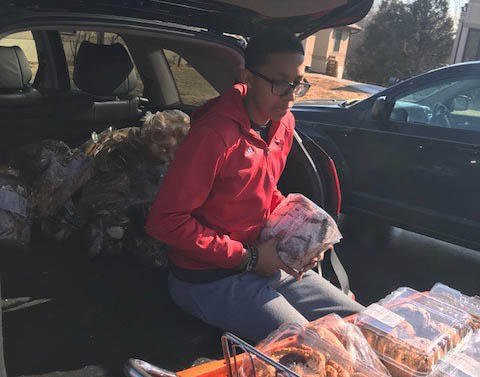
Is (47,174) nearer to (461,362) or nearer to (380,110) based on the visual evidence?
(461,362)

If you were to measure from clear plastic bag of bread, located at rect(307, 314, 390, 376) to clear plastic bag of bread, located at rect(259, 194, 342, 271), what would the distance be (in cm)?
56

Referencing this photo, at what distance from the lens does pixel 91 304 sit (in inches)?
98.6

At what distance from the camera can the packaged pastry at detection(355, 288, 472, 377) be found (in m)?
1.49

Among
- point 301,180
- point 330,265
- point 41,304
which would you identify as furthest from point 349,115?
point 41,304

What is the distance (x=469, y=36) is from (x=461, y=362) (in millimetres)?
34981

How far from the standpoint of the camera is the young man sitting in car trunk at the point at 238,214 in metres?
2.01

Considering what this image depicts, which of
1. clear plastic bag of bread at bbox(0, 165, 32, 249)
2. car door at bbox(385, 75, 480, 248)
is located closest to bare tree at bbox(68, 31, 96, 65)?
clear plastic bag of bread at bbox(0, 165, 32, 249)

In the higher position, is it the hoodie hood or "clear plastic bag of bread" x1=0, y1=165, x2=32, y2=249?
the hoodie hood

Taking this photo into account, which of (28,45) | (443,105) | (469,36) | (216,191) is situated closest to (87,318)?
(216,191)

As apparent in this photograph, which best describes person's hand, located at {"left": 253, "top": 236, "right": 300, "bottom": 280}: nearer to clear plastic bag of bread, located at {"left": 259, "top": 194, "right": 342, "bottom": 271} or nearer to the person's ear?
clear plastic bag of bread, located at {"left": 259, "top": 194, "right": 342, "bottom": 271}

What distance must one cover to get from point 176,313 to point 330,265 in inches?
35.2

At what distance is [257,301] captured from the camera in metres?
2.06

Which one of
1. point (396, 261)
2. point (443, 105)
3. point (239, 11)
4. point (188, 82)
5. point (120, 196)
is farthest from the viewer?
point (443, 105)

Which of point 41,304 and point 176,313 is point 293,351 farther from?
point 41,304
